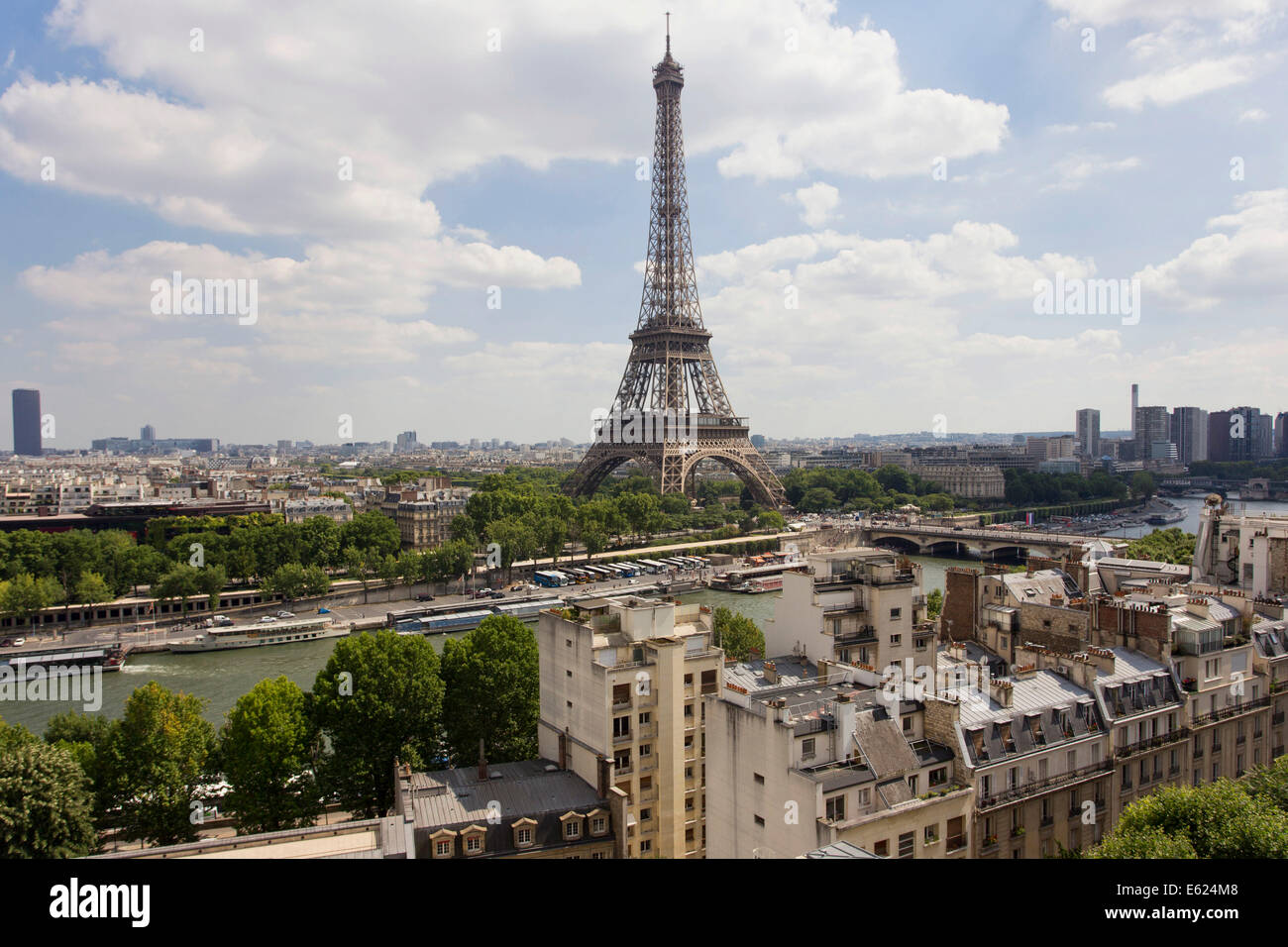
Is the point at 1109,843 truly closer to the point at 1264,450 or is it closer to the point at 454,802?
the point at 454,802

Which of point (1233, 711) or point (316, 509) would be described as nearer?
point (1233, 711)

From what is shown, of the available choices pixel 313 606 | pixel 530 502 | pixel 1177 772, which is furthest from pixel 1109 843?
pixel 530 502

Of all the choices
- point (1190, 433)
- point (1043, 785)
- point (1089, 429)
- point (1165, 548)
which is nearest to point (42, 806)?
point (1043, 785)

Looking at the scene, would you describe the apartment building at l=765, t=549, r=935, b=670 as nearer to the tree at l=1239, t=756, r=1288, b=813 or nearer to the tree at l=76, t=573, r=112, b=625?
the tree at l=1239, t=756, r=1288, b=813

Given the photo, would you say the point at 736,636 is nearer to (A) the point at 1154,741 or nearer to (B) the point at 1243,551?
(A) the point at 1154,741

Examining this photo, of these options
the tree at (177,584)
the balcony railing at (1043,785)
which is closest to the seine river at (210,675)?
the tree at (177,584)

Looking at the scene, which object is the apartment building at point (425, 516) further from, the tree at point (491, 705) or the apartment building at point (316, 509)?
the tree at point (491, 705)
